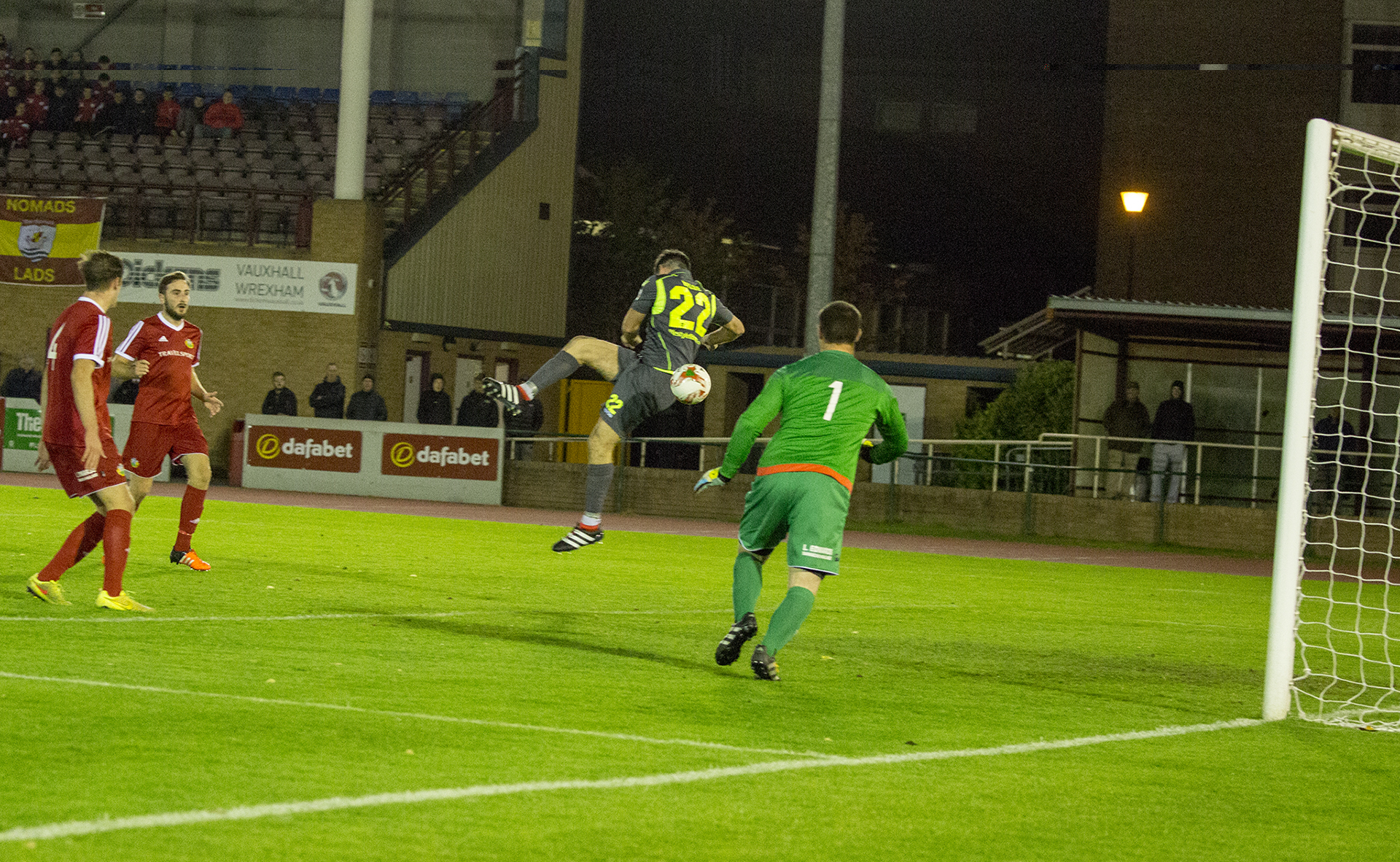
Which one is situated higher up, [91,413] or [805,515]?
[91,413]

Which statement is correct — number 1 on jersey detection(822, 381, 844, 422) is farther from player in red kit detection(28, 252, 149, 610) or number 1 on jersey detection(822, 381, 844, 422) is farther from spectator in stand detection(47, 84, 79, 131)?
spectator in stand detection(47, 84, 79, 131)

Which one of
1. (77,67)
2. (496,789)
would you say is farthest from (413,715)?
(77,67)

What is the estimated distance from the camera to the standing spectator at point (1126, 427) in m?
25.4

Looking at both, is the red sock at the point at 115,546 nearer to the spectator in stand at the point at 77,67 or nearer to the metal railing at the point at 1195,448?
the metal railing at the point at 1195,448

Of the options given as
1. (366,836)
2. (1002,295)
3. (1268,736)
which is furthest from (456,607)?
(1002,295)

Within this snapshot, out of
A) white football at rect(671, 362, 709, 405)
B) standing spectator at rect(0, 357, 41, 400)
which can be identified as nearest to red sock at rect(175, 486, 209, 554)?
white football at rect(671, 362, 709, 405)

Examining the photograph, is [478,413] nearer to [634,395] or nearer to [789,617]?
[634,395]

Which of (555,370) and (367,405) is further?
(367,405)

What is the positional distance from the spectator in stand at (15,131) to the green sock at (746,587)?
31.2 metres

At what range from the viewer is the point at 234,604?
35.9ft

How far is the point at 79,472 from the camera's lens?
31.4 feet

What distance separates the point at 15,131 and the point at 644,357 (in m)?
28.5

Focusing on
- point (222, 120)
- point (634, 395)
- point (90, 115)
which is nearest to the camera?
point (634, 395)

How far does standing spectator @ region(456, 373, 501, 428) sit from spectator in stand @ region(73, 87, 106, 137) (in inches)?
457
